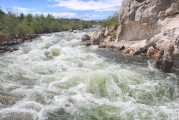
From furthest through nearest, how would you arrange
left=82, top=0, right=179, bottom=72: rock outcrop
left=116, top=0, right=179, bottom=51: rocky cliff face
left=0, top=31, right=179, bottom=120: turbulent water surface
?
left=116, top=0, right=179, bottom=51: rocky cliff face
left=82, top=0, right=179, bottom=72: rock outcrop
left=0, top=31, right=179, bottom=120: turbulent water surface

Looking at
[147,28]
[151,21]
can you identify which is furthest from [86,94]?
[147,28]

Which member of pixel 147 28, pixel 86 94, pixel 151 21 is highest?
pixel 151 21

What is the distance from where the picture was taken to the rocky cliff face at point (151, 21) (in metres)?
37.7

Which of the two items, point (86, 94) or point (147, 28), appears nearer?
point (86, 94)

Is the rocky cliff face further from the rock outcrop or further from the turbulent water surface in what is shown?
the turbulent water surface

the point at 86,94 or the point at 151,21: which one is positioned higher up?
the point at 151,21

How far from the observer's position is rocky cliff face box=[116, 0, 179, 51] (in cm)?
3769

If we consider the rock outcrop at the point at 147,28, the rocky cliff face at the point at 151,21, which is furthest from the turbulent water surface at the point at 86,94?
the rocky cliff face at the point at 151,21

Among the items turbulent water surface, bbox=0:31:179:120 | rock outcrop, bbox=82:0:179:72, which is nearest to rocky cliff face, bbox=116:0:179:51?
rock outcrop, bbox=82:0:179:72

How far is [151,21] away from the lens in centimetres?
4397

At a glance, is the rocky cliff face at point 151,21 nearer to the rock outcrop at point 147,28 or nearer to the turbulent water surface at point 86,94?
the rock outcrop at point 147,28

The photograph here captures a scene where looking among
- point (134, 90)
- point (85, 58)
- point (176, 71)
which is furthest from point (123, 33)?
point (134, 90)

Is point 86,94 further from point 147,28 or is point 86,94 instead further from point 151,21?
point 147,28

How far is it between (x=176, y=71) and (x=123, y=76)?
631 cm
